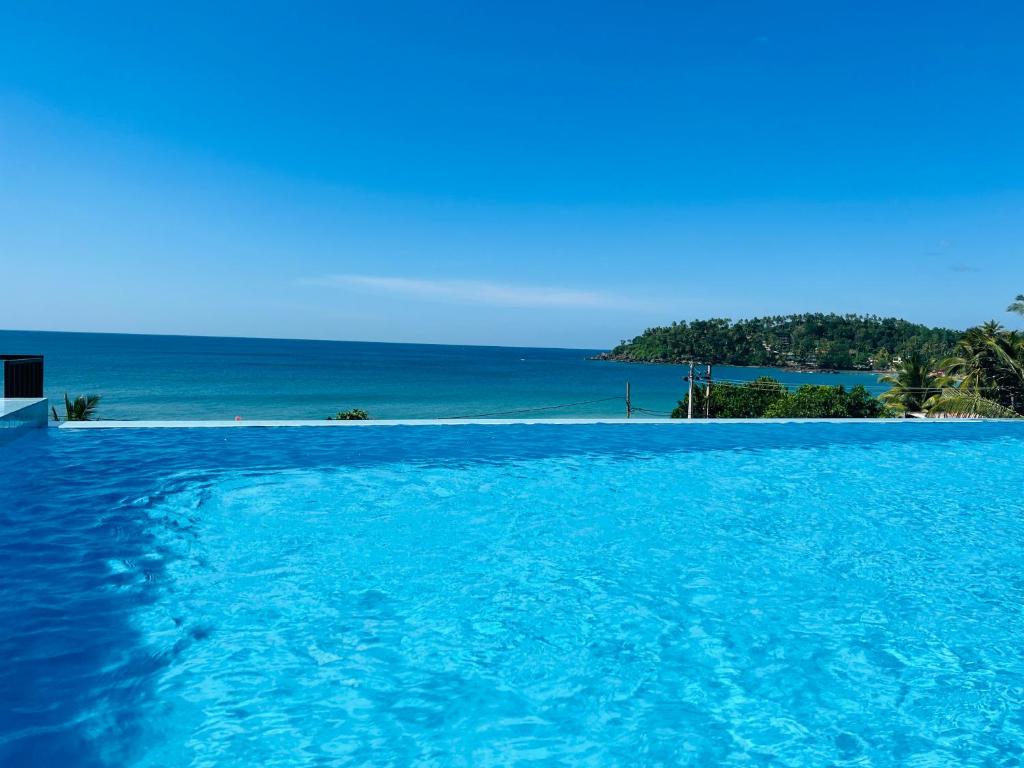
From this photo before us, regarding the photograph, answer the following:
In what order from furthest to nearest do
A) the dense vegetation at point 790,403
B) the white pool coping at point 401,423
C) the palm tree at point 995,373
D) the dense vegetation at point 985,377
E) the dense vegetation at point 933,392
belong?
the dense vegetation at point 790,403 < the palm tree at point 995,373 < the dense vegetation at point 933,392 < the dense vegetation at point 985,377 < the white pool coping at point 401,423

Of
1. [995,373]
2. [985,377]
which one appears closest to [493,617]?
[985,377]

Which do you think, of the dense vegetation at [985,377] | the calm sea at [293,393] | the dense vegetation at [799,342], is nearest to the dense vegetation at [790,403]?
the dense vegetation at [985,377]

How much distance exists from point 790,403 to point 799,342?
8786 centimetres

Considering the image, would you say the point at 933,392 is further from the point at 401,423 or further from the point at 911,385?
the point at 401,423

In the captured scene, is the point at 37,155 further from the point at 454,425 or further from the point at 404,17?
the point at 454,425

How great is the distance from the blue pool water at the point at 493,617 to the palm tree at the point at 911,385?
15.2 m

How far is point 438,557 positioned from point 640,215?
829 inches

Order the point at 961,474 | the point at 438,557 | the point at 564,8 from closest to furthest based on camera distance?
1. the point at 438,557
2. the point at 961,474
3. the point at 564,8

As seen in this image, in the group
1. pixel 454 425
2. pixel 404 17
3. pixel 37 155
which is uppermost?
pixel 404 17

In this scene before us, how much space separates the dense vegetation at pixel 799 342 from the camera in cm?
9606

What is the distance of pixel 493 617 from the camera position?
10.8 ft

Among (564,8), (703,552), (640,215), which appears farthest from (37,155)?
(640,215)

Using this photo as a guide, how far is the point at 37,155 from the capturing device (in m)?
13.5

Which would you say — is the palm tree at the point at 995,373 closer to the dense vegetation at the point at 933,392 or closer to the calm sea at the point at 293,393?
the dense vegetation at the point at 933,392
